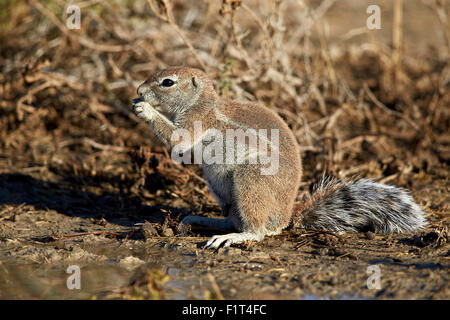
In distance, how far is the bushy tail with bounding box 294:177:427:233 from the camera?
15.5ft

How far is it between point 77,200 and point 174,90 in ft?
6.32

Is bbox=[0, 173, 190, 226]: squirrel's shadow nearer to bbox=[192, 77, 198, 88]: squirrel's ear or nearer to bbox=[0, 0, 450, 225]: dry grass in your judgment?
bbox=[0, 0, 450, 225]: dry grass

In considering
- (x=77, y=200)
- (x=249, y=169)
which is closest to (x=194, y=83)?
(x=249, y=169)

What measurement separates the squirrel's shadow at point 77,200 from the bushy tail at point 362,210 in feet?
4.51

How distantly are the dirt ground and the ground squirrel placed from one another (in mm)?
153

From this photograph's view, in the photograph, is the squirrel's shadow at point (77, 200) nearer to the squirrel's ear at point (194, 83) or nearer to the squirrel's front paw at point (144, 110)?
the squirrel's front paw at point (144, 110)

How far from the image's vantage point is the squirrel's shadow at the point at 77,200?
551cm

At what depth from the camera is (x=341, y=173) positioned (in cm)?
602

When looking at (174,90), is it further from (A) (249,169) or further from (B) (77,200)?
(B) (77,200)

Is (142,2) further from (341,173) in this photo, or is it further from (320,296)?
(320,296)

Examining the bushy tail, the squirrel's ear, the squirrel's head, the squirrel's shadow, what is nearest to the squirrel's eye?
the squirrel's head

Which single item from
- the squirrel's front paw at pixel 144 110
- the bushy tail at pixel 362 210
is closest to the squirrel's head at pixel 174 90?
the squirrel's front paw at pixel 144 110
